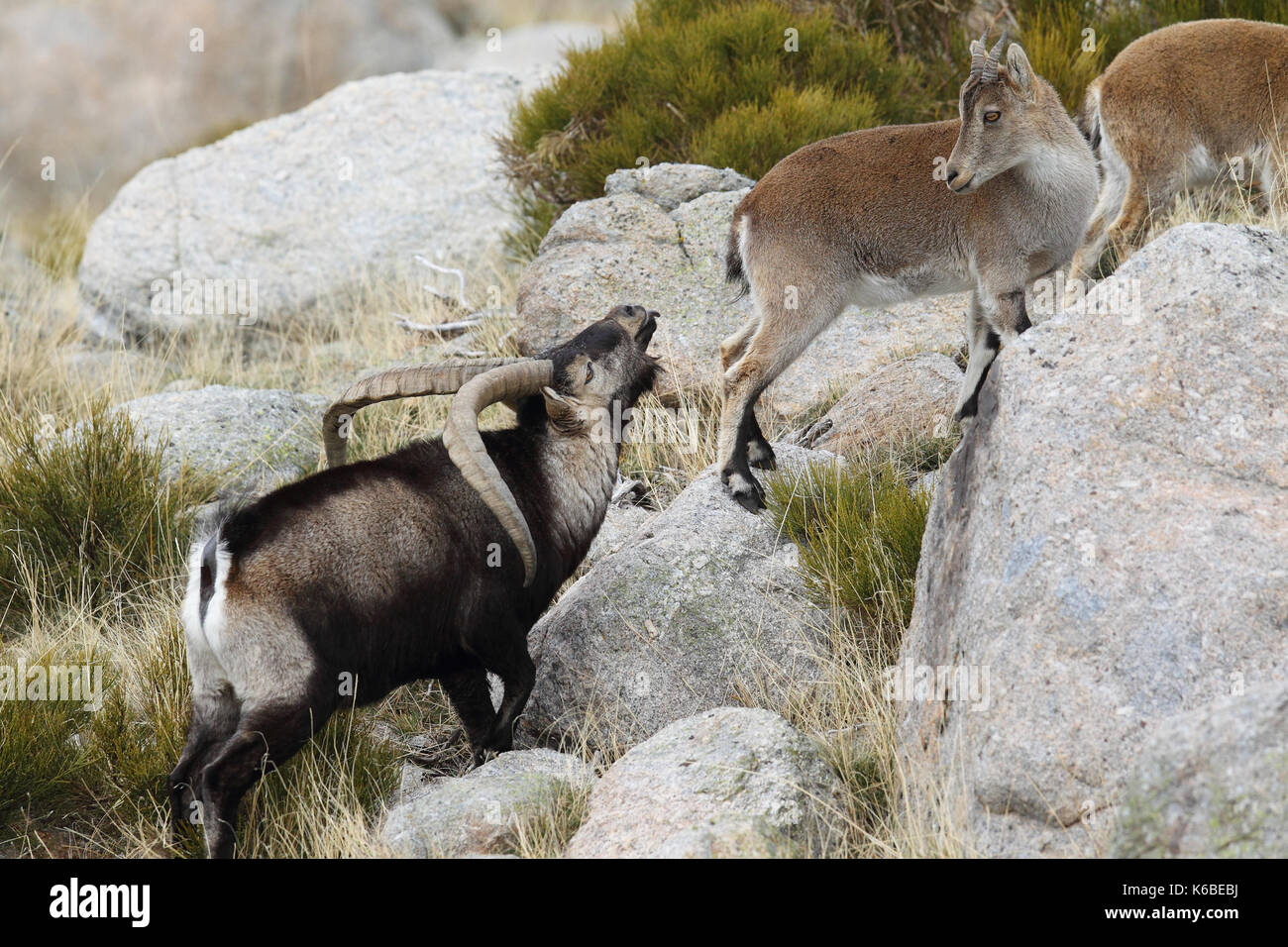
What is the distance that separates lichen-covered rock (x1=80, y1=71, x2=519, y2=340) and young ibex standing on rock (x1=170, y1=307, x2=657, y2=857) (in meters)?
6.64

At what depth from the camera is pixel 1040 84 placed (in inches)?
259

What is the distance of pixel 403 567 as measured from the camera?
17.1ft

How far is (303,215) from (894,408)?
26.1 feet

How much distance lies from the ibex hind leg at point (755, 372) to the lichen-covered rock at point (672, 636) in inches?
10.8

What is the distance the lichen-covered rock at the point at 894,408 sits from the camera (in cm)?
696

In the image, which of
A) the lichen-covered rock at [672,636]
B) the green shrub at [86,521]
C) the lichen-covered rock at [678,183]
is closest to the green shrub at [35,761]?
the green shrub at [86,521]

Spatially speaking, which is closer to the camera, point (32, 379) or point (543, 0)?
point (32, 379)

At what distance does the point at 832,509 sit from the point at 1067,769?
241 centimetres

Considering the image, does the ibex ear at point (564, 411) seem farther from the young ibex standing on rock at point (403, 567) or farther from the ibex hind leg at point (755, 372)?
the ibex hind leg at point (755, 372)

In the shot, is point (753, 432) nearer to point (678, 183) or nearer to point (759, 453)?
point (759, 453)

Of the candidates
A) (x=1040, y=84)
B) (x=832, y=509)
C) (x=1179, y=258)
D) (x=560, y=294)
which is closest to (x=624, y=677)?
(x=832, y=509)

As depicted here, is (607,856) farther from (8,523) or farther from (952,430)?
(8,523)

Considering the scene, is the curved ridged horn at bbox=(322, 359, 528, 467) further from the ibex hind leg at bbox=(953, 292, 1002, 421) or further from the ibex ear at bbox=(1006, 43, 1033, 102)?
the ibex ear at bbox=(1006, 43, 1033, 102)

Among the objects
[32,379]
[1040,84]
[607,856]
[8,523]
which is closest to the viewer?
[607,856]
